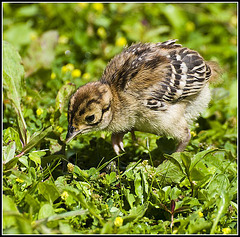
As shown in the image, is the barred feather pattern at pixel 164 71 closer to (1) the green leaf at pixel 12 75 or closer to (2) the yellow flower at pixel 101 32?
(1) the green leaf at pixel 12 75

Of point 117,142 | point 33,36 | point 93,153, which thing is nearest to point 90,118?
point 117,142

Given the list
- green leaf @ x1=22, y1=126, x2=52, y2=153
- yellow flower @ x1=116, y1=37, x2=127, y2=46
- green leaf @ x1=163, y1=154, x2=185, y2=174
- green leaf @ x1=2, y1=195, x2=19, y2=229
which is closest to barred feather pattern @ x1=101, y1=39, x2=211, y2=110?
green leaf @ x1=163, y1=154, x2=185, y2=174

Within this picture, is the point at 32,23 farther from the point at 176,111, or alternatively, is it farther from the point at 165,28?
the point at 176,111

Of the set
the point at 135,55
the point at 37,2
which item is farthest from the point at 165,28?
the point at 135,55

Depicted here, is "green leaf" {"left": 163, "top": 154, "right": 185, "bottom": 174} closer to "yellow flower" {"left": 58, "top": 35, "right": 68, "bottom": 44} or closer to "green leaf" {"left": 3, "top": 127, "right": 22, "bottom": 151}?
"green leaf" {"left": 3, "top": 127, "right": 22, "bottom": 151}

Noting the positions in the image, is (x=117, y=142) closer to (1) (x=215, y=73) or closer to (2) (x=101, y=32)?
(1) (x=215, y=73)

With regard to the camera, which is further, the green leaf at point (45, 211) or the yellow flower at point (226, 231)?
the yellow flower at point (226, 231)

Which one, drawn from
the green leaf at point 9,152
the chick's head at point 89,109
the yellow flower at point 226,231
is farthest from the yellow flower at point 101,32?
the yellow flower at point 226,231
